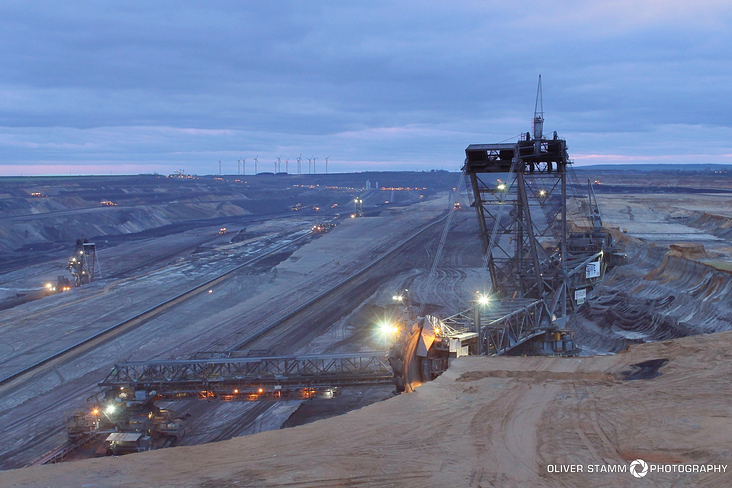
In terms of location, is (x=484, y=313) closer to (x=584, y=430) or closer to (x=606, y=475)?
(x=584, y=430)

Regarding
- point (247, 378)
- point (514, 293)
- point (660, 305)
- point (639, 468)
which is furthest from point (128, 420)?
point (660, 305)

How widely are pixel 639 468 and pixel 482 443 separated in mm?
3397

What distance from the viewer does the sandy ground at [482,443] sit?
38.8 feet

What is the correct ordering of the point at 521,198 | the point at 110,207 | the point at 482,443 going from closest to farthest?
1. the point at 482,443
2. the point at 521,198
3. the point at 110,207

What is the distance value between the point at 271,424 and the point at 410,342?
9.74 meters

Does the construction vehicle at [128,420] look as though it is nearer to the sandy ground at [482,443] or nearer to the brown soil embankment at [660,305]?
the sandy ground at [482,443]

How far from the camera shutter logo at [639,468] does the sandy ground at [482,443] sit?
145 millimetres

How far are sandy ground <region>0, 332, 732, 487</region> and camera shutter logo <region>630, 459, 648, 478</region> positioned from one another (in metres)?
0.14

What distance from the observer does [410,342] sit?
67.7 feet

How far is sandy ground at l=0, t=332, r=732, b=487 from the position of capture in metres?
11.8

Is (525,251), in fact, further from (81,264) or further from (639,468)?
(81,264)

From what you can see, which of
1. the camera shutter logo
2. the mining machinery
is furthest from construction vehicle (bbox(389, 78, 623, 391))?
the mining machinery

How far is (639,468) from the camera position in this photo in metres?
11.6

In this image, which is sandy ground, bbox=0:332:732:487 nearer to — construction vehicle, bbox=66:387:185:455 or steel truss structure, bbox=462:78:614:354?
steel truss structure, bbox=462:78:614:354
